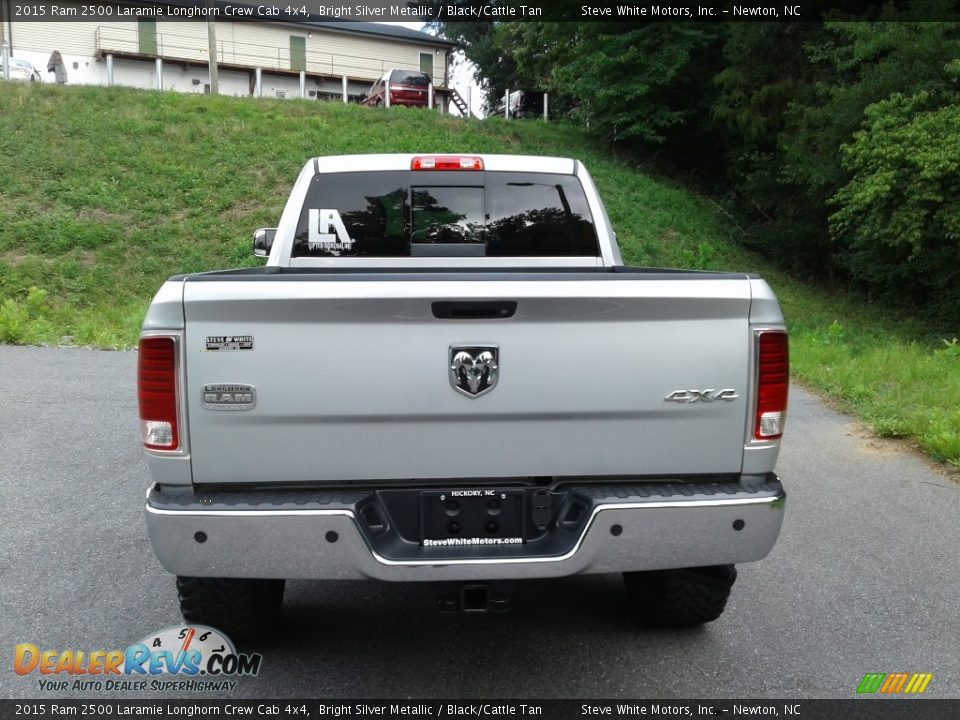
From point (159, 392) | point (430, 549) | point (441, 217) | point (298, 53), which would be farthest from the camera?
point (298, 53)

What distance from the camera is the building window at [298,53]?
4244 centimetres

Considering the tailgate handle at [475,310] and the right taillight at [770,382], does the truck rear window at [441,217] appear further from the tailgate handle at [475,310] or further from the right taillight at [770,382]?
the right taillight at [770,382]

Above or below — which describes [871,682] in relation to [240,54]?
below

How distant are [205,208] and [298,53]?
2487 cm

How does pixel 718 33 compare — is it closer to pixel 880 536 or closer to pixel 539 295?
pixel 880 536

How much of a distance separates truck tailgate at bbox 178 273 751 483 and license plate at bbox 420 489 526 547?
0.26 ft

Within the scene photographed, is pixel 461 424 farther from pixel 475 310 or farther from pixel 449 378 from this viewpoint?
pixel 475 310

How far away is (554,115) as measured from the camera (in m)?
35.9

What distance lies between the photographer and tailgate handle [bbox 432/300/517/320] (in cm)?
303

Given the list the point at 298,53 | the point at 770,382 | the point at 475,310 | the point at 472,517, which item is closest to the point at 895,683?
the point at 770,382

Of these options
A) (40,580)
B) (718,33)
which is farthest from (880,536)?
(718,33)

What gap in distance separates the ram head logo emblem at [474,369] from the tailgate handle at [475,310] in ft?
0.34

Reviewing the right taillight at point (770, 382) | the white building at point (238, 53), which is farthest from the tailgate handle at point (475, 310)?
the white building at point (238, 53)

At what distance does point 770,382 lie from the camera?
10.3 ft
